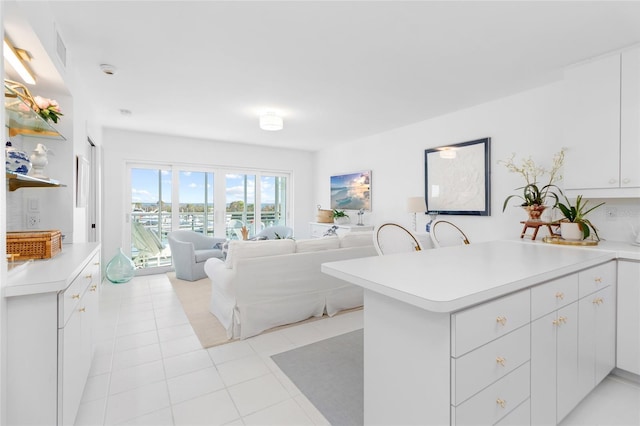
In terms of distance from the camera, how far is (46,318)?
1.28 meters

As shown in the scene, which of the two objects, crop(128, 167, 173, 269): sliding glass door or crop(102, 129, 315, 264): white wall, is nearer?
crop(102, 129, 315, 264): white wall

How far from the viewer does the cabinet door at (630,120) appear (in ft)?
7.36

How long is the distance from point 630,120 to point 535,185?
85 centimetres

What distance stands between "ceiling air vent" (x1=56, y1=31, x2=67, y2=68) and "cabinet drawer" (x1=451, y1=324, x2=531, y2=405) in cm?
303

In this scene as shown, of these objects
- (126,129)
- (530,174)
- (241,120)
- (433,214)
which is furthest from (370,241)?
(126,129)

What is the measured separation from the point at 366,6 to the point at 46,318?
7.86 ft

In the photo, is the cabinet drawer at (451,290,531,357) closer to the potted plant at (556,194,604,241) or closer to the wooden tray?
the wooden tray

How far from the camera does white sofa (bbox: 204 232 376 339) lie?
2.70m

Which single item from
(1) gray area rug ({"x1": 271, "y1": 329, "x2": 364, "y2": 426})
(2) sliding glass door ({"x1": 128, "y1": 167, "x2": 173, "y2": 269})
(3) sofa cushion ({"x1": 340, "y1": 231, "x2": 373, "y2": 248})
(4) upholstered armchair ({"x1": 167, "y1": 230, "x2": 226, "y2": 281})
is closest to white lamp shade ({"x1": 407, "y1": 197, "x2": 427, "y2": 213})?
(3) sofa cushion ({"x1": 340, "y1": 231, "x2": 373, "y2": 248})

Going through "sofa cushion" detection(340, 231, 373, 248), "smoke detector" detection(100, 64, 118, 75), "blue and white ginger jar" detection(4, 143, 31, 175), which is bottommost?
"sofa cushion" detection(340, 231, 373, 248)

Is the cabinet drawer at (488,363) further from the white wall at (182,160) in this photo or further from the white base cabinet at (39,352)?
the white wall at (182,160)

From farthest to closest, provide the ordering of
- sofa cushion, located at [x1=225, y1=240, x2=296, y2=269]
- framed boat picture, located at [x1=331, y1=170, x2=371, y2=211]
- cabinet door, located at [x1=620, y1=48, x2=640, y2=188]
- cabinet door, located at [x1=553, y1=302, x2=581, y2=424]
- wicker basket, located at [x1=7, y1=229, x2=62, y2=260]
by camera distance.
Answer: framed boat picture, located at [x1=331, y1=170, x2=371, y2=211], sofa cushion, located at [x1=225, y1=240, x2=296, y2=269], cabinet door, located at [x1=620, y1=48, x2=640, y2=188], wicker basket, located at [x1=7, y1=229, x2=62, y2=260], cabinet door, located at [x1=553, y1=302, x2=581, y2=424]

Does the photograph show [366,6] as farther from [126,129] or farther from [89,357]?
[126,129]

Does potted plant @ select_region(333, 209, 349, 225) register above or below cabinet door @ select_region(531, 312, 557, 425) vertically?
above
